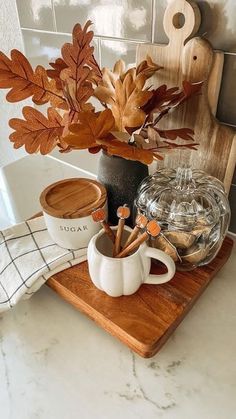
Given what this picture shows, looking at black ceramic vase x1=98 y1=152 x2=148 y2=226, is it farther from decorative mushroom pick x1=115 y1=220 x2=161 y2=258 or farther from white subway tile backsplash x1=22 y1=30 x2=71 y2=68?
white subway tile backsplash x1=22 y1=30 x2=71 y2=68

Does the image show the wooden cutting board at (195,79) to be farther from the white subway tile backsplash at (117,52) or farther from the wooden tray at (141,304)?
the wooden tray at (141,304)

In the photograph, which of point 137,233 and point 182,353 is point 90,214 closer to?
point 137,233

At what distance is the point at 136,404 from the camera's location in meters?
0.42

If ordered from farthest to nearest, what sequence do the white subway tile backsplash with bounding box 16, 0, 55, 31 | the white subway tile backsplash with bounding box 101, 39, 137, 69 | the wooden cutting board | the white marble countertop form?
1. the white subway tile backsplash with bounding box 16, 0, 55, 31
2. the white subway tile backsplash with bounding box 101, 39, 137, 69
3. the wooden cutting board
4. the white marble countertop

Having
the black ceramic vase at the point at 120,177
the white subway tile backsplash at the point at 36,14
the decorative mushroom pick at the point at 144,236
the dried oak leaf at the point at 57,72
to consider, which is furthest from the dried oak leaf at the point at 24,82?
the white subway tile backsplash at the point at 36,14

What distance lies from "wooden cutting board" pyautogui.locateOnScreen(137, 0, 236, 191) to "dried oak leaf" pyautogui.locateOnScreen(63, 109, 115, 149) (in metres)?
0.16

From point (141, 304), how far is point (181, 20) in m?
0.43

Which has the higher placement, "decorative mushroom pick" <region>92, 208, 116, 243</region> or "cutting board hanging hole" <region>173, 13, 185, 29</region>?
"cutting board hanging hole" <region>173, 13, 185, 29</region>

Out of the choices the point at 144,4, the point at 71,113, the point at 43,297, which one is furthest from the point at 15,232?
the point at 144,4

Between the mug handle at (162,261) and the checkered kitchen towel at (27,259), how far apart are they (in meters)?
0.13

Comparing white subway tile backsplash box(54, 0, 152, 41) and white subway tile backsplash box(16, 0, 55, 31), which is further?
white subway tile backsplash box(16, 0, 55, 31)

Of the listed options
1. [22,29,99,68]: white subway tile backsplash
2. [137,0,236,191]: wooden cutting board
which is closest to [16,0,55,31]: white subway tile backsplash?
[22,29,99,68]: white subway tile backsplash

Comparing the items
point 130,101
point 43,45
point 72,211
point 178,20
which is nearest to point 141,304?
point 72,211

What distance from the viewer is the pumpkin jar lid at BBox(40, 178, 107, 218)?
0.54 metres
